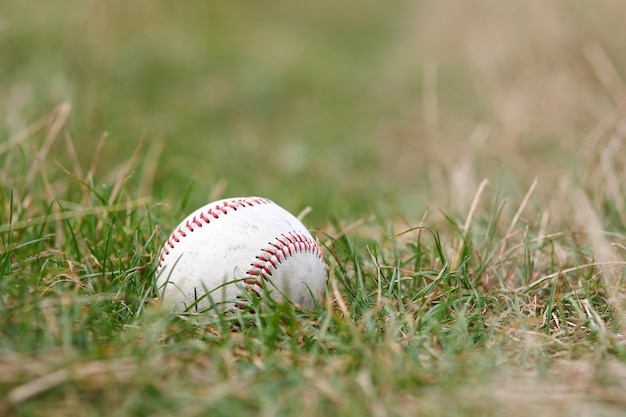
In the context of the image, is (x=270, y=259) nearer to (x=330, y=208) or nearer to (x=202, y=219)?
(x=202, y=219)

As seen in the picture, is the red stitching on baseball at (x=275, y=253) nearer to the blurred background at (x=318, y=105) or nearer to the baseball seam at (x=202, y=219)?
the baseball seam at (x=202, y=219)

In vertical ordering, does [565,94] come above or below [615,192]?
above

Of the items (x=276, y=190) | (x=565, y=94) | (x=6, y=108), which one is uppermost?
(x=565, y=94)

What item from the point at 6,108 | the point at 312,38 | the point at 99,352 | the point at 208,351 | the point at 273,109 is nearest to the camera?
the point at 99,352

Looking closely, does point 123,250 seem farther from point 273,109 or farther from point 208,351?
point 273,109

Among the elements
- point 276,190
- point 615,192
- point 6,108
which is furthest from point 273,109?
point 615,192

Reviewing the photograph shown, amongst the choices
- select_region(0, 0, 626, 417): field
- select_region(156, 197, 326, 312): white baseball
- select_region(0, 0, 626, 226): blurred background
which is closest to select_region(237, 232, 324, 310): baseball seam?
select_region(156, 197, 326, 312): white baseball

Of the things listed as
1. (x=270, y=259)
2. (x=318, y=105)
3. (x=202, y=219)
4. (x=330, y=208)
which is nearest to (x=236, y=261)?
(x=270, y=259)

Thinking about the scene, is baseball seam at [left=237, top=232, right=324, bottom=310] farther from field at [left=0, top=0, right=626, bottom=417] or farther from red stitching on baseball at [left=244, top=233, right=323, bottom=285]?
field at [left=0, top=0, right=626, bottom=417]

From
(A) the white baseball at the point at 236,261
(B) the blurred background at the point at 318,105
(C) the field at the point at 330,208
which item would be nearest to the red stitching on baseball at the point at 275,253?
(A) the white baseball at the point at 236,261
